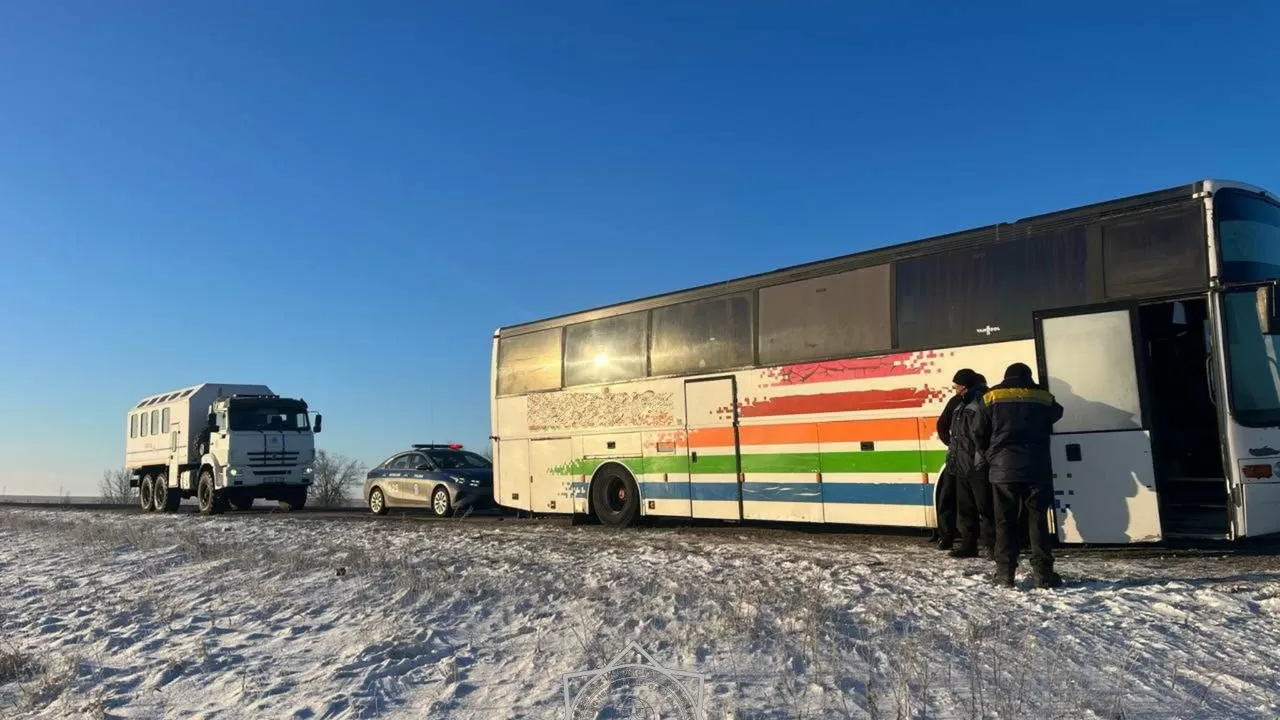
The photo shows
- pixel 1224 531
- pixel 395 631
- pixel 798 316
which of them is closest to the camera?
pixel 395 631

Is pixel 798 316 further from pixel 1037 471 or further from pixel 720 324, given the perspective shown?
pixel 1037 471

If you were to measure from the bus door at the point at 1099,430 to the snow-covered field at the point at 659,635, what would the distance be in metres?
0.42

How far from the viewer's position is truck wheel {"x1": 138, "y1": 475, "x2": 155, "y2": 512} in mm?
25297

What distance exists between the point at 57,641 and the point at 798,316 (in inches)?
335

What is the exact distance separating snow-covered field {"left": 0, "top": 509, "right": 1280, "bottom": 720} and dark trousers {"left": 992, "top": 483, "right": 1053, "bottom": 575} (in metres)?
0.28

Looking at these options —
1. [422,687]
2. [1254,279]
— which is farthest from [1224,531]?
[422,687]

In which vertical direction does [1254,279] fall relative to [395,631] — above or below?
above

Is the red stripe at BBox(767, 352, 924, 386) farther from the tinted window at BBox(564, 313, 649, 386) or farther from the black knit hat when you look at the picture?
the black knit hat

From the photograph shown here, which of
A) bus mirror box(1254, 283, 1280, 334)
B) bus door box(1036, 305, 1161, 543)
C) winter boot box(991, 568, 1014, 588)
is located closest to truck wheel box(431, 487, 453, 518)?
bus door box(1036, 305, 1161, 543)

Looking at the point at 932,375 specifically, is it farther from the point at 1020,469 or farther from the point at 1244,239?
the point at 1244,239

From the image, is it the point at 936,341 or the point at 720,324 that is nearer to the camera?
the point at 936,341

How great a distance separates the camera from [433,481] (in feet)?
58.6

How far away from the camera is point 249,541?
1217 centimetres

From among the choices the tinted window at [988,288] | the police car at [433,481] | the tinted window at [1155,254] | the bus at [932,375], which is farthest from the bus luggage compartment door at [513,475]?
the tinted window at [1155,254]
